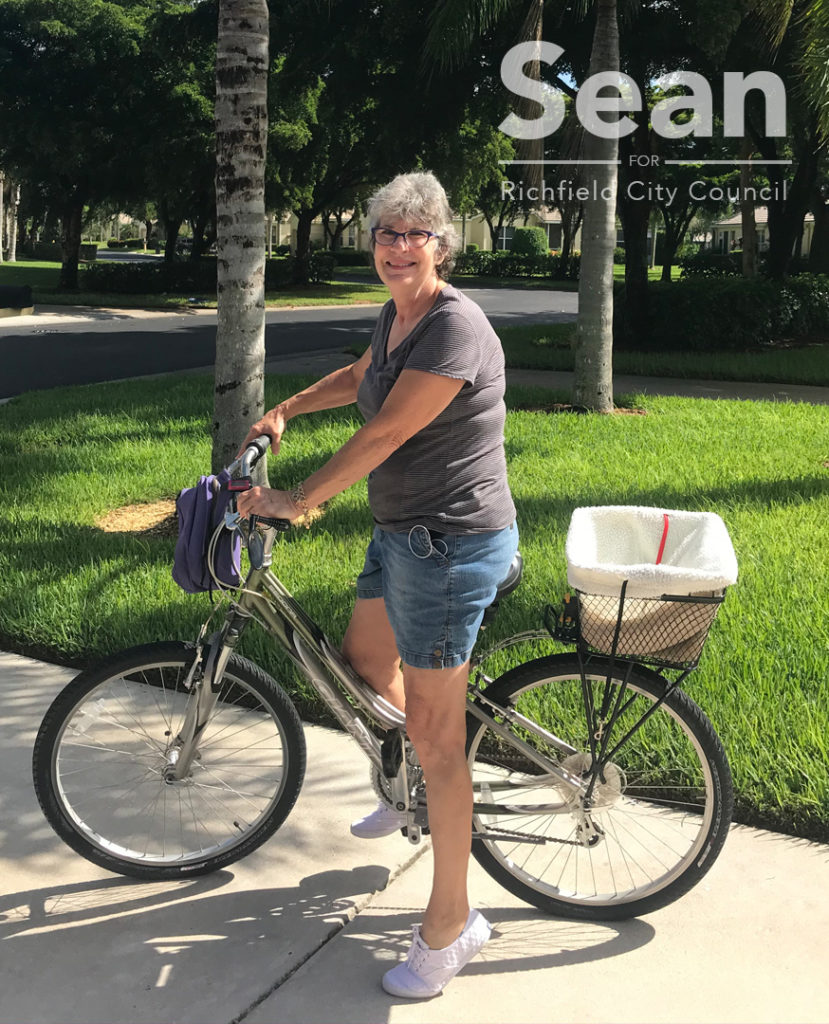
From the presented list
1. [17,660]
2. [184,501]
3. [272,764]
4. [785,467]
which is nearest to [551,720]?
[272,764]

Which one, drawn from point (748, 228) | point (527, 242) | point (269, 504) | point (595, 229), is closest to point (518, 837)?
point (269, 504)

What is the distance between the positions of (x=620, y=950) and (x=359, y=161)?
33.4 meters

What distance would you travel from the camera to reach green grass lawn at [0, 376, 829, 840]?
154 inches

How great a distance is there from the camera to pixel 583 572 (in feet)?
8.21

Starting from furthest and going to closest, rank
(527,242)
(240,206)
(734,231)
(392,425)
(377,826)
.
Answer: (734,231) < (527,242) < (240,206) < (377,826) < (392,425)

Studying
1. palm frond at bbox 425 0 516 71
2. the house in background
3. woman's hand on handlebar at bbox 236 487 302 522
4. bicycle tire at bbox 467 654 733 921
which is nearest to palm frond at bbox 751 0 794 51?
palm frond at bbox 425 0 516 71

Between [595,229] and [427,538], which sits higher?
[595,229]

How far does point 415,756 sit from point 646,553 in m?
0.82

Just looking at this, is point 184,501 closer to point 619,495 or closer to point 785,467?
point 619,495

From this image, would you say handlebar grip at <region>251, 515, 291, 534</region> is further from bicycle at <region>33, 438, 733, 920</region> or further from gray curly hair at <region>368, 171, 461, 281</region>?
gray curly hair at <region>368, 171, 461, 281</region>

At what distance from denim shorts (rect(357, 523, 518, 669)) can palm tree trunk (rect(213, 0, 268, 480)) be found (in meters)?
3.95

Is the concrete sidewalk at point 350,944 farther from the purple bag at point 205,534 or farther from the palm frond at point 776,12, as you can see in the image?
the palm frond at point 776,12

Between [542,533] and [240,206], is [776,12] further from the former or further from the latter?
[542,533]

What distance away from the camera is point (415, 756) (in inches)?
112
